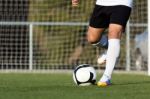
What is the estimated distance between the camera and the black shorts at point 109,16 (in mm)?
9016

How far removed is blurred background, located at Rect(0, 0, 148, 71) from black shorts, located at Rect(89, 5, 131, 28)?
244 inches

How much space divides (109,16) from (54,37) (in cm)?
728

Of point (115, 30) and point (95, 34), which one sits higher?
point (115, 30)

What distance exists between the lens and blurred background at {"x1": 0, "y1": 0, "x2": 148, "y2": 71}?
15.8m

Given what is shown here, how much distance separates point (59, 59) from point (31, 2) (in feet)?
5.41

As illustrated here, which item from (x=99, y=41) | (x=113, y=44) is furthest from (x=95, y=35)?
(x=113, y=44)

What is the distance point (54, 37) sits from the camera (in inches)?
650

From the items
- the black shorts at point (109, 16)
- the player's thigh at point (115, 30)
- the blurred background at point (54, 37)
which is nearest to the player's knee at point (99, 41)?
the black shorts at point (109, 16)

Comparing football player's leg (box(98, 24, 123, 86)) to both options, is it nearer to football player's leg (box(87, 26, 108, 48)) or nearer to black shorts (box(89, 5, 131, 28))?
black shorts (box(89, 5, 131, 28))

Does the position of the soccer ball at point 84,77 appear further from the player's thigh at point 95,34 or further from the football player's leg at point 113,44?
the player's thigh at point 95,34

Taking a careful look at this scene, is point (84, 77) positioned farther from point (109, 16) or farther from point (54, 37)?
point (54, 37)

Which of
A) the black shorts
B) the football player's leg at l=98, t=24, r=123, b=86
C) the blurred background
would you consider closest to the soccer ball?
the football player's leg at l=98, t=24, r=123, b=86

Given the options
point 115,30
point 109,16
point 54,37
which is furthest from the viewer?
point 54,37

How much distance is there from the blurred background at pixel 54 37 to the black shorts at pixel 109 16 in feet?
20.4
